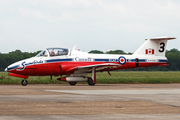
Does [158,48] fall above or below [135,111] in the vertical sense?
above

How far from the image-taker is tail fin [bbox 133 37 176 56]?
92.6 ft

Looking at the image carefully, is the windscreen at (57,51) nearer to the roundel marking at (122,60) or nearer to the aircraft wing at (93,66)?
the aircraft wing at (93,66)

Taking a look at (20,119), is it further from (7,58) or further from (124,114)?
(7,58)

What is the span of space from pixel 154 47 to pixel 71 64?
784 centimetres

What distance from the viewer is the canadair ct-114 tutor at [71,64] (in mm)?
24828

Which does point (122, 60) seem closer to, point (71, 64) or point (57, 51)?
point (71, 64)

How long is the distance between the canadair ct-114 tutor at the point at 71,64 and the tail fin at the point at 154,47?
1.25 feet

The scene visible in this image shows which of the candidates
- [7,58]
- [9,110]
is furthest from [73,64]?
[7,58]

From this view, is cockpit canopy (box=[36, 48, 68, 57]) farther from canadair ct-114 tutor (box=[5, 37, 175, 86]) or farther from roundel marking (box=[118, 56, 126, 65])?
roundel marking (box=[118, 56, 126, 65])

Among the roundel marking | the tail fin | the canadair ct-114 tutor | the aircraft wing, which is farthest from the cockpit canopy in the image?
the tail fin

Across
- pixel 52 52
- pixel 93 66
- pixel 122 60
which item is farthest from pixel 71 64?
pixel 122 60

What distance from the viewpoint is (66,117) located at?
27.7ft

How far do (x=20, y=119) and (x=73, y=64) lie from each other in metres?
17.8


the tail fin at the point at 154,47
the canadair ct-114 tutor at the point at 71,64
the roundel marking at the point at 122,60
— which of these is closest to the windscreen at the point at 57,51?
the canadair ct-114 tutor at the point at 71,64
